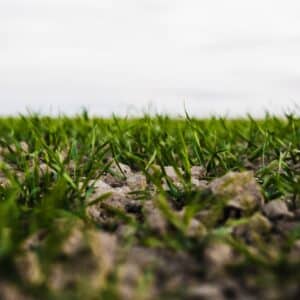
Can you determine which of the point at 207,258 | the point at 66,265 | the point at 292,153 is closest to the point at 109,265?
the point at 66,265

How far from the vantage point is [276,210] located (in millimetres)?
1823

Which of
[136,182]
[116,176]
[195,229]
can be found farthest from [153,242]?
[116,176]

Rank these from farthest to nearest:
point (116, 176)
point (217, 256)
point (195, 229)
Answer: point (116, 176) → point (195, 229) → point (217, 256)

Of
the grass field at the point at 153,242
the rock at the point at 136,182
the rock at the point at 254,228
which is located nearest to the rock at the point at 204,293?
the grass field at the point at 153,242

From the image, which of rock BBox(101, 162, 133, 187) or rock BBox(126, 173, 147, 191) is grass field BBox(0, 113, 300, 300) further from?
rock BBox(101, 162, 133, 187)

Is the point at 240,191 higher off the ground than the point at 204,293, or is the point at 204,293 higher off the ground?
the point at 240,191

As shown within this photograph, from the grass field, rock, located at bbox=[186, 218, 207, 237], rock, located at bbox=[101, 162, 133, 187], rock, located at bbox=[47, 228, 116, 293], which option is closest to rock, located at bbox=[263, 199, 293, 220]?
the grass field

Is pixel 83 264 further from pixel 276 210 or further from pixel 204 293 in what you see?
pixel 276 210

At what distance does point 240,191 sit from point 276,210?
125 mm

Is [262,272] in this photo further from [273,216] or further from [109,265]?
[273,216]

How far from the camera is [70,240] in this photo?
1.42 m

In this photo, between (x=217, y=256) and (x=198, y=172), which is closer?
(x=217, y=256)

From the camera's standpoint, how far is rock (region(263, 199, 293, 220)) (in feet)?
5.96

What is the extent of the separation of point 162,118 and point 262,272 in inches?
112
